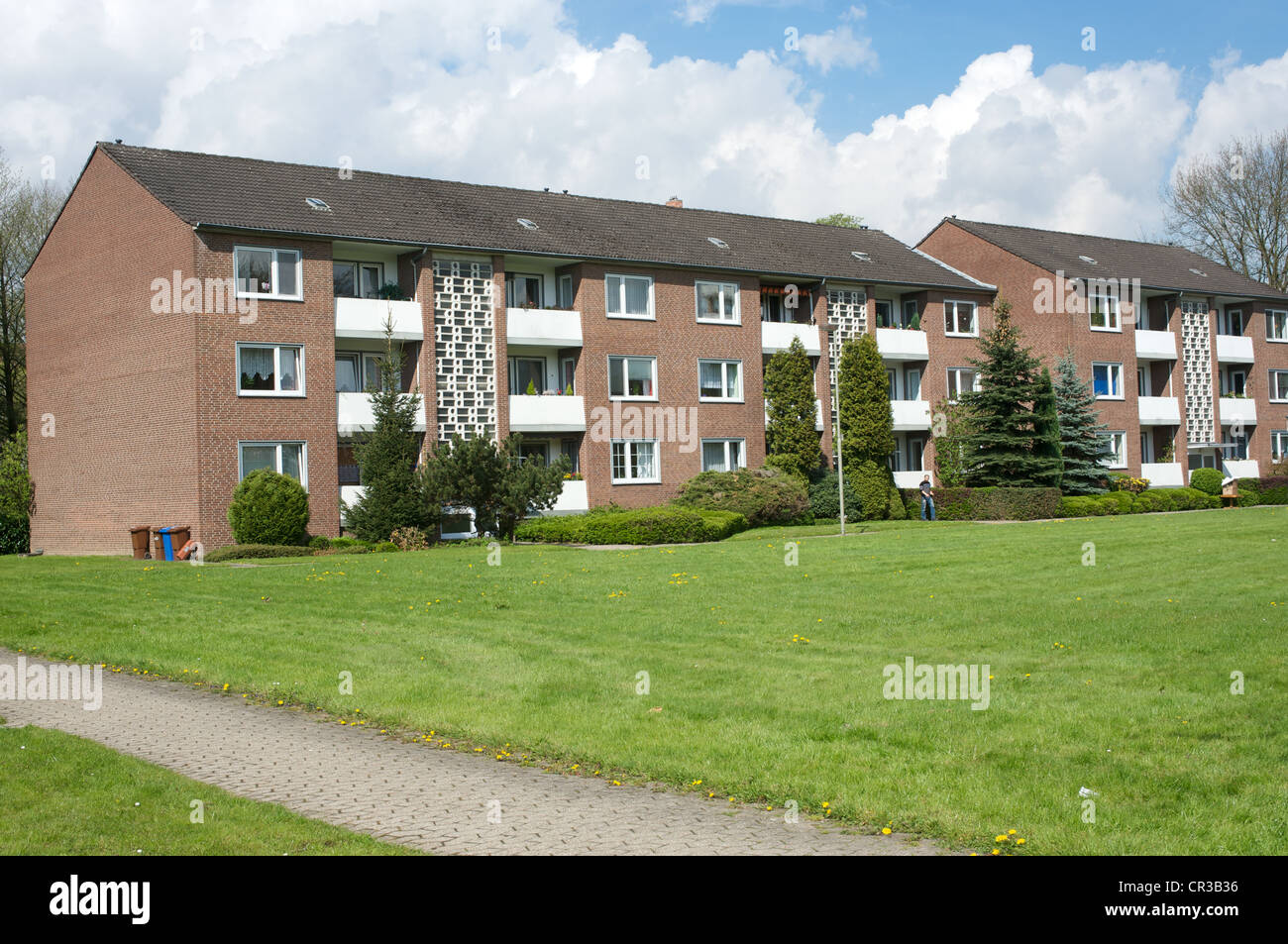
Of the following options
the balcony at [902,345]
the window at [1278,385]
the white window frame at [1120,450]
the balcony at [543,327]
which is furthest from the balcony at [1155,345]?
the balcony at [543,327]

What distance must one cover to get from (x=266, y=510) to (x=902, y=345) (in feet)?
85.0

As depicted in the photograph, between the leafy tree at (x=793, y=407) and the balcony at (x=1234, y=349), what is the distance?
2478cm

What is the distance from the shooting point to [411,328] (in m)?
34.7

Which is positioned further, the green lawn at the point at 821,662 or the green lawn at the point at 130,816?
the green lawn at the point at 821,662

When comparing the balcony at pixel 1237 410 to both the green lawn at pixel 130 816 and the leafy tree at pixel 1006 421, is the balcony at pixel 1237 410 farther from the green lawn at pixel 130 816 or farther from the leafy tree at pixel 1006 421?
the green lawn at pixel 130 816

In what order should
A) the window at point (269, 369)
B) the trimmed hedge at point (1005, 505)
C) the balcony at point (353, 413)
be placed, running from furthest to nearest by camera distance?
the trimmed hedge at point (1005, 505) → the balcony at point (353, 413) → the window at point (269, 369)

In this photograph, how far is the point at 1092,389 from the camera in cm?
4941

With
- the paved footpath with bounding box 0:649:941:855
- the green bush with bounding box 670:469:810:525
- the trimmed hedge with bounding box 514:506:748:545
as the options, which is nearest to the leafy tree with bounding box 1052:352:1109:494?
the green bush with bounding box 670:469:810:525

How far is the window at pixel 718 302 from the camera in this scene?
41062 millimetres

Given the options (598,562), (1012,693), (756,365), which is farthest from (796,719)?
(756,365)

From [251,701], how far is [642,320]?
96.3ft

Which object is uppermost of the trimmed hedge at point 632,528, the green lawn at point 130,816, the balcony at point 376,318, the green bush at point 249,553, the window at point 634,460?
the balcony at point 376,318

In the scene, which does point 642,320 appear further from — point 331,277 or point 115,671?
point 115,671

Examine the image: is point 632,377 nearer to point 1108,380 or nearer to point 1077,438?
point 1077,438
